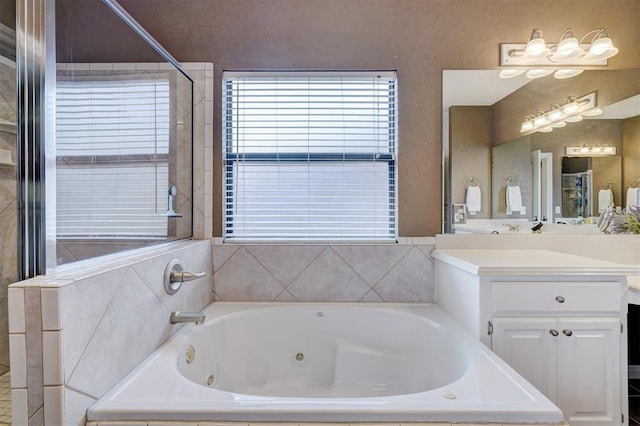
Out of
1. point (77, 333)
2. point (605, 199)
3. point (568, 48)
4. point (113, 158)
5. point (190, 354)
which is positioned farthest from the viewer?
point (605, 199)

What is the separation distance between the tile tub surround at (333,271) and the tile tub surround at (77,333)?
72 cm

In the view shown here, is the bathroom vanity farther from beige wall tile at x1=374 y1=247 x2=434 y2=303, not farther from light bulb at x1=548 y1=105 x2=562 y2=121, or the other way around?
light bulb at x1=548 y1=105 x2=562 y2=121

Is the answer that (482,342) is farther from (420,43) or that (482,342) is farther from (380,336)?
(420,43)

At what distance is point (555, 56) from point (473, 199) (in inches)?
38.3

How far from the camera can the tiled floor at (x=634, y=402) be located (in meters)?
1.71

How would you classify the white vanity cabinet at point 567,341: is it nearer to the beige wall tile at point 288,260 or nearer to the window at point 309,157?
the window at point 309,157

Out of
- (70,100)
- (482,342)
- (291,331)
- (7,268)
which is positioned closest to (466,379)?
(482,342)

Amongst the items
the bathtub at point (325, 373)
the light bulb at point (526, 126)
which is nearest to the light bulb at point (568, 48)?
the light bulb at point (526, 126)

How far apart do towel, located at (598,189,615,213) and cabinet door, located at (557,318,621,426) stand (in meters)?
0.85

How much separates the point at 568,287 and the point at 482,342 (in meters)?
0.45

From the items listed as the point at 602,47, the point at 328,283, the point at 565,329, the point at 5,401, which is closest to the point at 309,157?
the point at 328,283

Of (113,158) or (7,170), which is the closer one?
(7,170)

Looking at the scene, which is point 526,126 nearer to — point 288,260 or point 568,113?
point 568,113

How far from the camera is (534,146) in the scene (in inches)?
75.7
